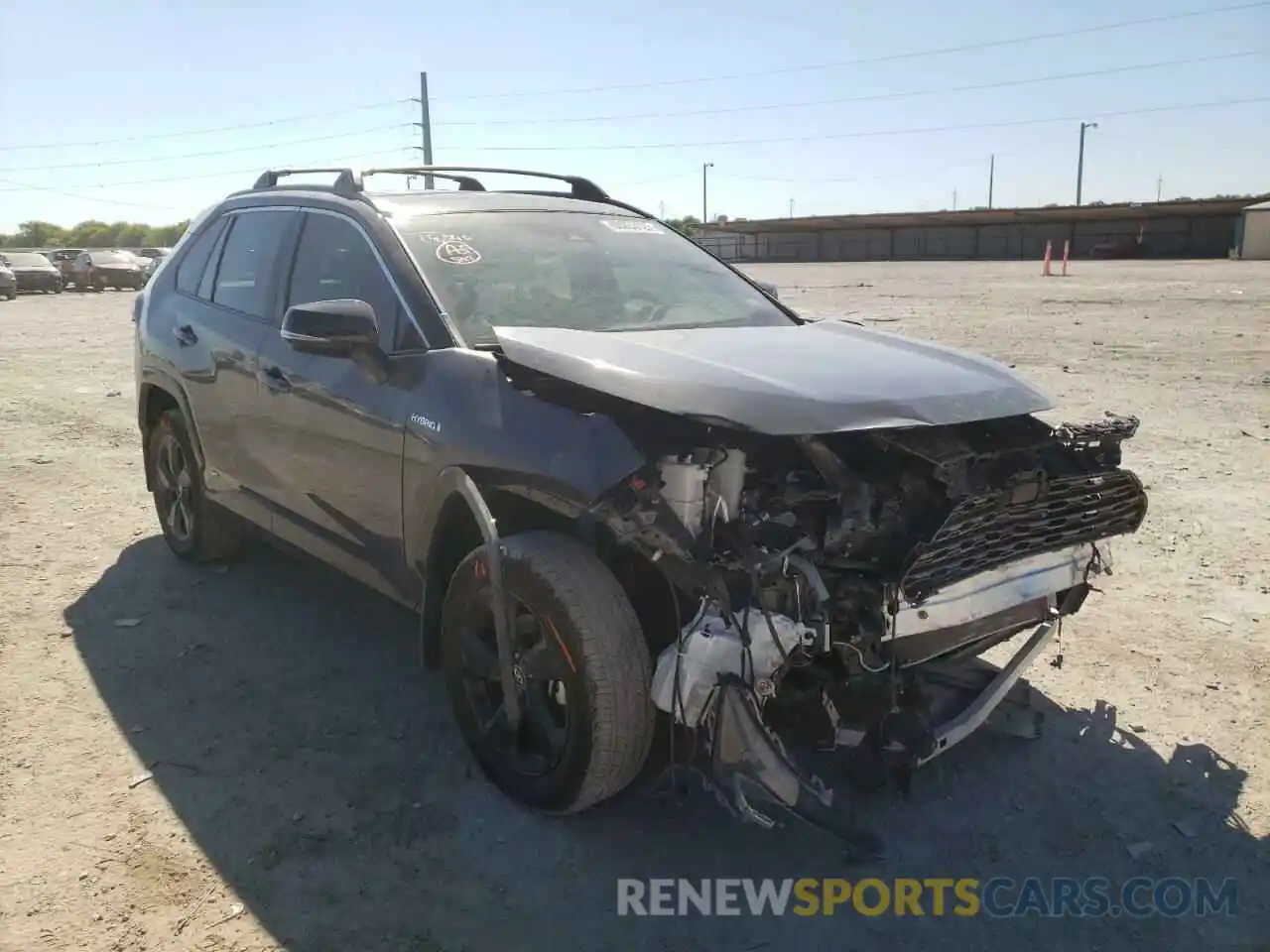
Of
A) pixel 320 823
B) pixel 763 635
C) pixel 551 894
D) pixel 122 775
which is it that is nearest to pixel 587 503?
pixel 763 635

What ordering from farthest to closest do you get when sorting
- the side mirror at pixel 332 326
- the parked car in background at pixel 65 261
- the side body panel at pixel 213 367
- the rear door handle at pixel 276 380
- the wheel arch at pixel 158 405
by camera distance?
the parked car in background at pixel 65 261
the wheel arch at pixel 158 405
the side body panel at pixel 213 367
the rear door handle at pixel 276 380
the side mirror at pixel 332 326

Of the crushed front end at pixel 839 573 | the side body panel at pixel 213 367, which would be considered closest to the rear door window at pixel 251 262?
A: the side body panel at pixel 213 367

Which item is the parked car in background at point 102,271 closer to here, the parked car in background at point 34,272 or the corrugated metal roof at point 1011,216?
the parked car in background at point 34,272

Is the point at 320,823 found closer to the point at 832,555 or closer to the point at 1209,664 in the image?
the point at 832,555

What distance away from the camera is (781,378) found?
286 centimetres

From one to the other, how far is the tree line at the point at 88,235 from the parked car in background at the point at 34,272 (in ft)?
188

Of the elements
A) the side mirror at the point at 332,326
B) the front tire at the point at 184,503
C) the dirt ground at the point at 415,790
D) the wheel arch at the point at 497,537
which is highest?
the side mirror at the point at 332,326

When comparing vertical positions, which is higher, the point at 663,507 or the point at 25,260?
the point at 25,260

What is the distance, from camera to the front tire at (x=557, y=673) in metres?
2.75

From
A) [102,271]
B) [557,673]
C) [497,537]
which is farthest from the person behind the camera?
[102,271]

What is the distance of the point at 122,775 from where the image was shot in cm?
334

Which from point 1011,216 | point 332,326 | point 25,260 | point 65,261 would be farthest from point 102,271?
point 1011,216

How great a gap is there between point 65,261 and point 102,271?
→ 1739 mm

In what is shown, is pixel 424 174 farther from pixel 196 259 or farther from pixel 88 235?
pixel 88 235
